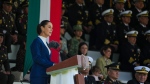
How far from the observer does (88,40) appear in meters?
10.3

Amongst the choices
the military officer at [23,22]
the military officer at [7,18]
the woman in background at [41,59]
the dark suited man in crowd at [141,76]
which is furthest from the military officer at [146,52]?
the woman in background at [41,59]

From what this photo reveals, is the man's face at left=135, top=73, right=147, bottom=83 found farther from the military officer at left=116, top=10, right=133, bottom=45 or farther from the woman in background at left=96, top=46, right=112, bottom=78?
the military officer at left=116, top=10, right=133, bottom=45

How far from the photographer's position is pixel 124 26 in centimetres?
1070

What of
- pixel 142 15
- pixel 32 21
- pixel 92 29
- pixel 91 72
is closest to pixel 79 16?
pixel 92 29

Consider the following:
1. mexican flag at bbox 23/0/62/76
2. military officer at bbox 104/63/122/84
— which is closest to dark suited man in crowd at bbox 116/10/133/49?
military officer at bbox 104/63/122/84

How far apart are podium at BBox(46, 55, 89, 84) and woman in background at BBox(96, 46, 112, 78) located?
434 centimetres

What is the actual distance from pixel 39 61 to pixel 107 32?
18.1ft

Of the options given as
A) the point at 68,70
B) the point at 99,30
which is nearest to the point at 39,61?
the point at 68,70

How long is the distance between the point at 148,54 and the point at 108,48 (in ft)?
5.14

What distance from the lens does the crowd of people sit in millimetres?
8562

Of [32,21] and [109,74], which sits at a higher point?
[32,21]

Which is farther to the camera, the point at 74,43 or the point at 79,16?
the point at 79,16

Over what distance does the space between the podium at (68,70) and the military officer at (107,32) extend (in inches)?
222

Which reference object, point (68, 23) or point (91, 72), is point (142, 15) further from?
point (91, 72)
